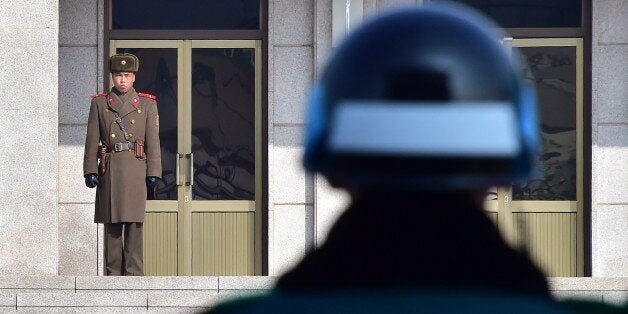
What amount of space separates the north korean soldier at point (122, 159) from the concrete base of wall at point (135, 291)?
62 centimetres

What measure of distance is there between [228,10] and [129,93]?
8.99ft

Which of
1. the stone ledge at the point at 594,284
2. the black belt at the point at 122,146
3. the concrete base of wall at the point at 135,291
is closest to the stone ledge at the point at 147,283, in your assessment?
the concrete base of wall at the point at 135,291

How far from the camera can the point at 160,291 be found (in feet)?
36.1

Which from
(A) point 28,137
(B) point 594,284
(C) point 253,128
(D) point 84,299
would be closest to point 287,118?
(C) point 253,128

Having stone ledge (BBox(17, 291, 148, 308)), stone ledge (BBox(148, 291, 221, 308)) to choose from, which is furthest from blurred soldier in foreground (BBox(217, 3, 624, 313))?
stone ledge (BBox(17, 291, 148, 308))

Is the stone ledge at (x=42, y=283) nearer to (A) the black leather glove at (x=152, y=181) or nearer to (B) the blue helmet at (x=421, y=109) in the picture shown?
(A) the black leather glove at (x=152, y=181)

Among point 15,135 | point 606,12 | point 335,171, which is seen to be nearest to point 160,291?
point 15,135

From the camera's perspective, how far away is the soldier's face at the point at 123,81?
11.5 meters

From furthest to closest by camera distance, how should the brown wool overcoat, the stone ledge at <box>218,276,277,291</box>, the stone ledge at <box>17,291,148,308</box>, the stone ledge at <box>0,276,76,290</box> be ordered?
the brown wool overcoat, the stone ledge at <box>0,276,76,290</box>, the stone ledge at <box>218,276,277,291</box>, the stone ledge at <box>17,291,148,308</box>

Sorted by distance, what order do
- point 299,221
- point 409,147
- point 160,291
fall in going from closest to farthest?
point 409,147 → point 160,291 → point 299,221

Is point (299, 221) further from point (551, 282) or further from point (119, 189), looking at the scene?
point (551, 282)

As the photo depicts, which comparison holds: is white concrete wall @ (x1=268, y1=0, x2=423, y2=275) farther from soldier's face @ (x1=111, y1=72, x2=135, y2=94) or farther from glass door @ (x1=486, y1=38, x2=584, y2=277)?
soldier's face @ (x1=111, y1=72, x2=135, y2=94)

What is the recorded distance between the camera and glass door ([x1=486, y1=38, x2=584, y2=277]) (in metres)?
14.1

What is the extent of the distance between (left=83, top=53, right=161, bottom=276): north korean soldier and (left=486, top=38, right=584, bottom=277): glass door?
4086mm
